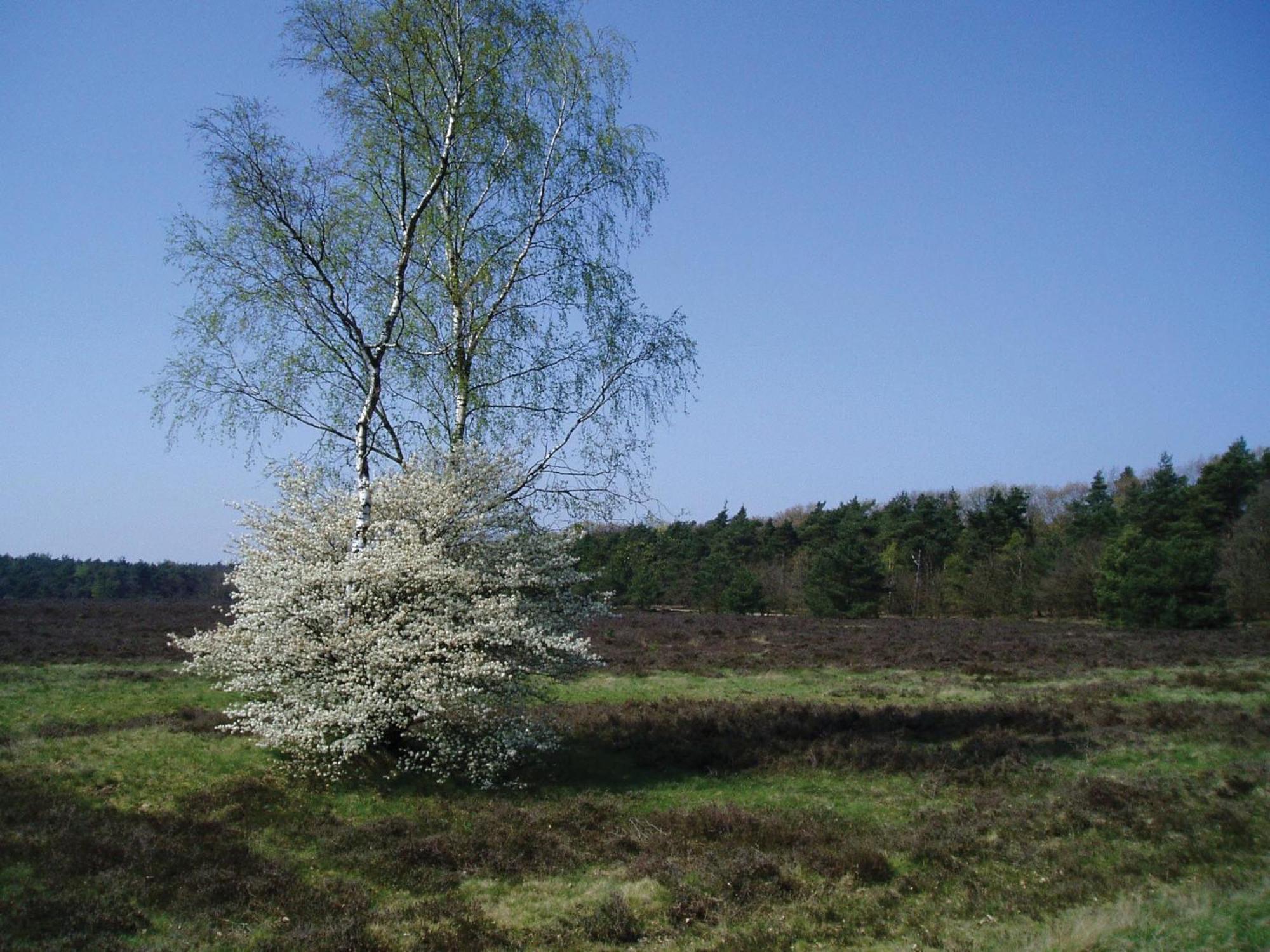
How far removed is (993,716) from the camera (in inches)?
607

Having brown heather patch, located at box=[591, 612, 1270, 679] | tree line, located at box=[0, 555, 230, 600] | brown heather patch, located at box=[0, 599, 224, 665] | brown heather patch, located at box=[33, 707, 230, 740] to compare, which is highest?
tree line, located at box=[0, 555, 230, 600]

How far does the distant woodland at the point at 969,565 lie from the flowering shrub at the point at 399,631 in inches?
1105

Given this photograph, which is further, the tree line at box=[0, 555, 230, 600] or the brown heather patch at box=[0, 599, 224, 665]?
the tree line at box=[0, 555, 230, 600]

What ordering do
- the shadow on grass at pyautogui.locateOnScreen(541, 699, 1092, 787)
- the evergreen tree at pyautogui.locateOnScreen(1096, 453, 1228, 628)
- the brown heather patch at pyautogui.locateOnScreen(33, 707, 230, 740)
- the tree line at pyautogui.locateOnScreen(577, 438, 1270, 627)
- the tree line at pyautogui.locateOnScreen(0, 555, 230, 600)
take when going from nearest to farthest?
the brown heather patch at pyautogui.locateOnScreen(33, 707, 230, 740), the shadow on grass at pyautogui.locateOnScreen(541, 699, 1092, 787), the evergreen tree at pyautogui.locateOnScreen(1096, 453, 1228, 628), the tree line at pyautogui.locateOnScreen(577, 438, 1270, 627), the tree line at pyautogui.locateOnScreen(0, 555, 230, 600)

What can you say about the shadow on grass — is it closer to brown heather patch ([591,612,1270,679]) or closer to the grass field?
the grass field

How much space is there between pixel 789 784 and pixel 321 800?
6.06 metres

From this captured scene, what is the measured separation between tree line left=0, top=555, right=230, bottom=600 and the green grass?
53.1 metres

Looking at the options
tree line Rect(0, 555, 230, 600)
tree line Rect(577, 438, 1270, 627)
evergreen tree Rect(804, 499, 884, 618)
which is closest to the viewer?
tree line Rect(577, 438, 1270, 627)

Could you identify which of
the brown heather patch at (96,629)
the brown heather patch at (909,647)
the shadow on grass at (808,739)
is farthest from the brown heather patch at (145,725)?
the brown heather patch at (909,647)

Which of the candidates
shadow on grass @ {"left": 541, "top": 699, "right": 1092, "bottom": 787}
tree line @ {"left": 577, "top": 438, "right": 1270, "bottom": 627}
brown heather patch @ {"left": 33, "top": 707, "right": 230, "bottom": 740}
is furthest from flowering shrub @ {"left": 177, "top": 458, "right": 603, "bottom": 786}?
tree line @ {"left": 577, "top": 438, "right": 1270, "bottom": 627}

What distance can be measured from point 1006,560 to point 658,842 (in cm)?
5537

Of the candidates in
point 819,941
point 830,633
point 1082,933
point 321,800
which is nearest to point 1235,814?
point 1082,933

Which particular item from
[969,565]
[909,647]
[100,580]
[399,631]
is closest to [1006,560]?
[969,565]

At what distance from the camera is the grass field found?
624cm
